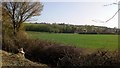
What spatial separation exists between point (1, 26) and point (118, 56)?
18030 millimetres

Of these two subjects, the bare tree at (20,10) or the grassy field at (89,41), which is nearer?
the grassy field at (89,41)

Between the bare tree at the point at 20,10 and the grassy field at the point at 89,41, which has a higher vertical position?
the bare tree at the point at 20,10

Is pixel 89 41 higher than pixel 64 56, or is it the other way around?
pixel 64 56

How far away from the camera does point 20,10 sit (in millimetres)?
32375

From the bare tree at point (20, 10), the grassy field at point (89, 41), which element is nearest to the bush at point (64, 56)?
the grassy field at point (89, 41)

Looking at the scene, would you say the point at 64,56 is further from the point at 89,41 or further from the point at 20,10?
the point at 89,41

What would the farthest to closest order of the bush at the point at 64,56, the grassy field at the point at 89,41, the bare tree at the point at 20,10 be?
the bare tree at the point at 20,10, the grassy field at the point at 89,41, the bush at the point at 64,56

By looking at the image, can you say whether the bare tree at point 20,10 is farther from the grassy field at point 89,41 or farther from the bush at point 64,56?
the bush at point 64,56

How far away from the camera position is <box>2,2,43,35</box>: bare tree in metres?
32.4

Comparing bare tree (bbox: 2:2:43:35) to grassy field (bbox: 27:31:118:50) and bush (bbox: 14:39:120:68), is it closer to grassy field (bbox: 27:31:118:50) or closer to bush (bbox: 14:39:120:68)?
grassy field (bbox: 27:31:118:50)

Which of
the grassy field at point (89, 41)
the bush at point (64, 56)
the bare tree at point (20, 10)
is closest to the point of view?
the bush at point (64, 56)

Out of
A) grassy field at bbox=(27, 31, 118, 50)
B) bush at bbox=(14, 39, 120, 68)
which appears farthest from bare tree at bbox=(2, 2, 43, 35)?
bush at bbox=(14, 39, 120, 68)

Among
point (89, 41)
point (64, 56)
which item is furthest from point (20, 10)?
point (64, 56)

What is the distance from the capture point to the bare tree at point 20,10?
32.4 metres
